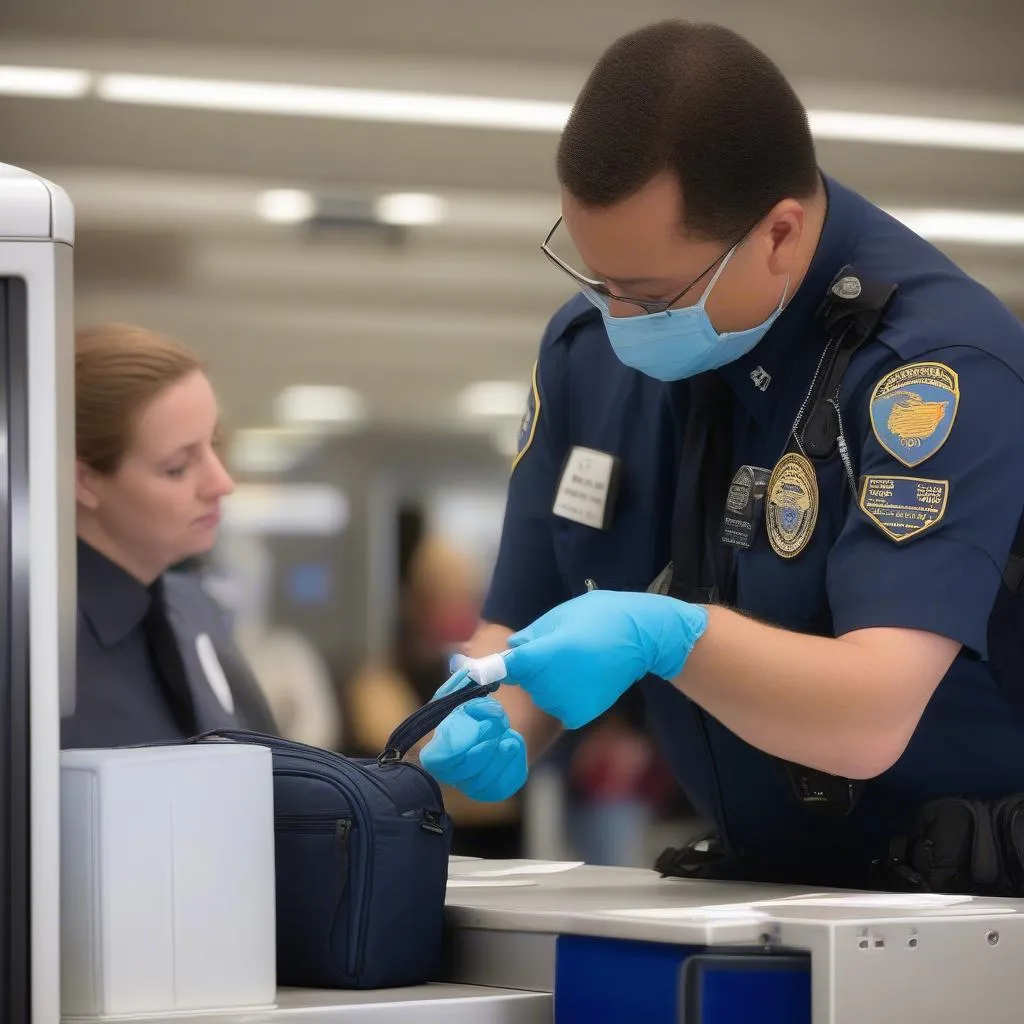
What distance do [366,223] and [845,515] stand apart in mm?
3626

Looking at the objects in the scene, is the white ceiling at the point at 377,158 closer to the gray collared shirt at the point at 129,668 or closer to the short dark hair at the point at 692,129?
the gray collared shirt at the point at 129,668

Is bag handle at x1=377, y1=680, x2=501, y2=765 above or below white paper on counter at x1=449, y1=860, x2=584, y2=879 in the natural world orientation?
above

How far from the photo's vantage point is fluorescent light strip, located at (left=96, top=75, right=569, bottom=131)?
4.45 metres

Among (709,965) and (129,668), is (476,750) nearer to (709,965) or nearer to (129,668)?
(709,965)

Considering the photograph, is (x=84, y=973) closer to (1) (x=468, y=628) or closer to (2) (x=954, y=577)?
(2) (x=954, y=577)

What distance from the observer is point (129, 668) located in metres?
2.20

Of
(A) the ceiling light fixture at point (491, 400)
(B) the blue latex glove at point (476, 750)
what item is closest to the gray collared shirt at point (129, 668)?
(B) the blue latex glove at point (476, 750)

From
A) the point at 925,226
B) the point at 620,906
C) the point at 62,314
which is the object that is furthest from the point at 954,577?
the point at 925,226

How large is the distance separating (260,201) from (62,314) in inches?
151

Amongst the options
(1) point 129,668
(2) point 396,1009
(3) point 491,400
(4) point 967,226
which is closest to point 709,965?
(2) point 396,1009

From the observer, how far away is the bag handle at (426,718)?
111cm

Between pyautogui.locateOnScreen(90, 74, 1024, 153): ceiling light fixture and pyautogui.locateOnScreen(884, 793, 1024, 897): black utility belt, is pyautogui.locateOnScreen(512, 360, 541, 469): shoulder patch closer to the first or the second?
pyautogui.locateOnScreen(884, 793, 1024, 897): black utility belt

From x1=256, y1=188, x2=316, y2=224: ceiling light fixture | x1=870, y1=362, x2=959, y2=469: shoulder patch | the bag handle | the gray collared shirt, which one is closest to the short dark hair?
x1=870, y1=362, x2=959, y2=469: shoulder patch

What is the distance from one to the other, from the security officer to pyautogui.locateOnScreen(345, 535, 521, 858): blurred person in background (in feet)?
10.2
